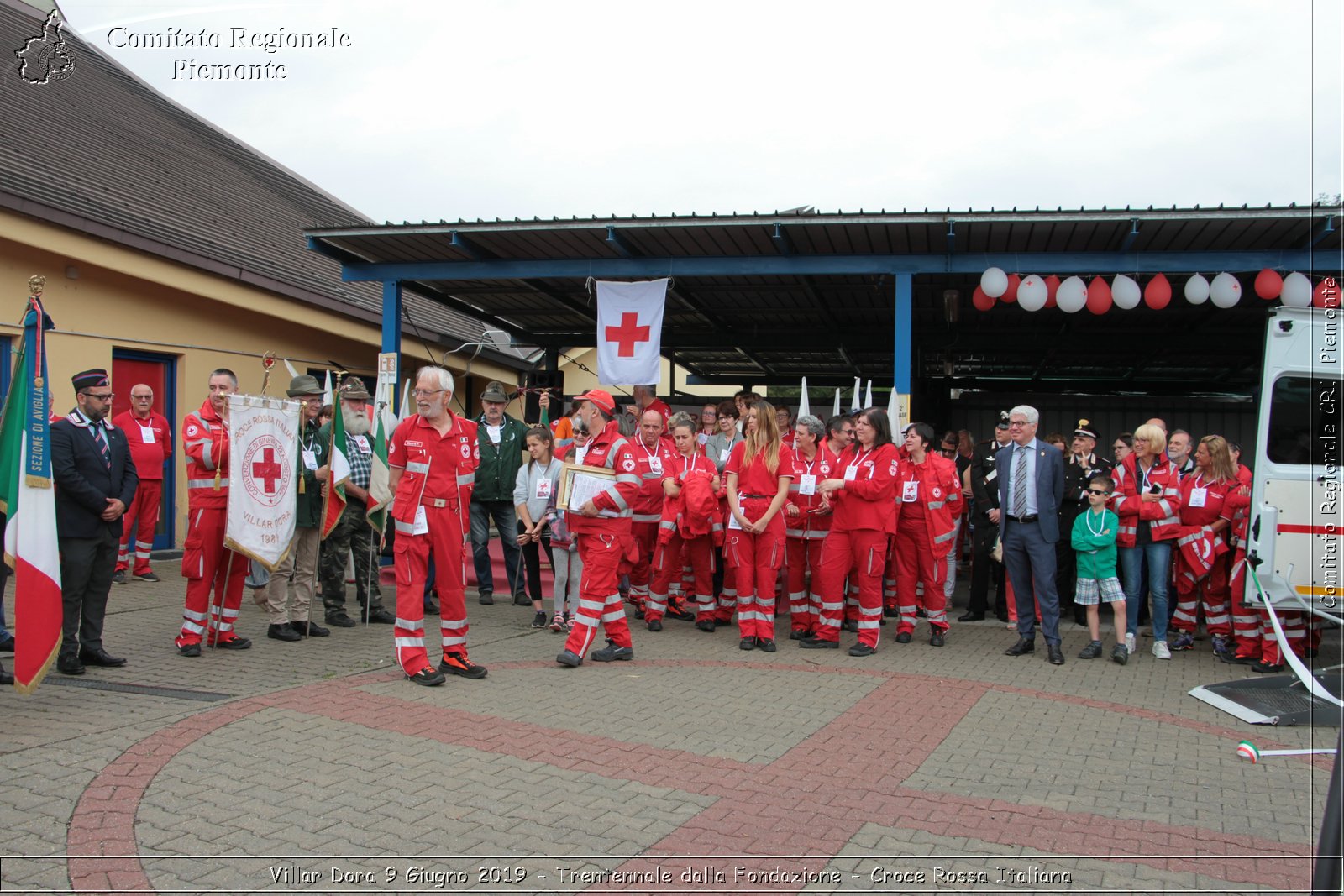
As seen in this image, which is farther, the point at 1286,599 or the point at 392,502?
the point at 1286,599

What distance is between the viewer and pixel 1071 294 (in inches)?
476

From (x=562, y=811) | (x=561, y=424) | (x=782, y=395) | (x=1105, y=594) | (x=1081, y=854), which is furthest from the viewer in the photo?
(x=782, y=395)

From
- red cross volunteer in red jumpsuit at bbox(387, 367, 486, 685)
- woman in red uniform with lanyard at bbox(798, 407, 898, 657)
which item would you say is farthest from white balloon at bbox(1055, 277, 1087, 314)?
red cross volunteer in red jumpsuit at bbox(387, 367, 486, 685)

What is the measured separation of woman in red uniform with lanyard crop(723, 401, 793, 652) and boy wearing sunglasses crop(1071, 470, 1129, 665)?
8.54 ft

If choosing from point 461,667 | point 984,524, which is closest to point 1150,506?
point 984,524

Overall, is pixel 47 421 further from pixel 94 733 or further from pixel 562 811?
pixel 562 811

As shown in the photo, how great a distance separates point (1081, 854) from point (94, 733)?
16.6 feet

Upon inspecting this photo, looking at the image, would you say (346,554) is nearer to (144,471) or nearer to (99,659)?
(99,659)

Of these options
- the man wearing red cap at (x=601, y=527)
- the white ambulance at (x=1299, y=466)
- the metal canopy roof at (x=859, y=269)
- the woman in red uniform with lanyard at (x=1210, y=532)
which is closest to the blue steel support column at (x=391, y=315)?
the metal canopy roof at (x=859, y=269)

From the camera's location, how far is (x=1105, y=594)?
876 centimetres

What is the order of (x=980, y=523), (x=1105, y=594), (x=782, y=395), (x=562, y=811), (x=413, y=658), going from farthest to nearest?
(x=782, y=395), (x=980, y=523), (x=1105, y=594), (x=413, y=658), (x=562, y=811)

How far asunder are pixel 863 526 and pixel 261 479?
490 cm

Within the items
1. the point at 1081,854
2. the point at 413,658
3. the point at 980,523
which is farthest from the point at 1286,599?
the point at 413,658

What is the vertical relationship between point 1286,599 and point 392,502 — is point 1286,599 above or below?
below
